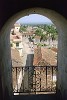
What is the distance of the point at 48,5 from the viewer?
20.4ft

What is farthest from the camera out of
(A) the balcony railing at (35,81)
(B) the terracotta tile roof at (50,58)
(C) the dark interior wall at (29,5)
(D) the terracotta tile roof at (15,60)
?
(D) the terracotta tile roof at (15,60)

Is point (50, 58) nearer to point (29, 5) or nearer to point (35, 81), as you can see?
point (35, 81)

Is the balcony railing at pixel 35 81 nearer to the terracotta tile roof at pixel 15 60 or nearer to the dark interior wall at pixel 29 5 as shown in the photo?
the dark interior wall at pixel 29 5

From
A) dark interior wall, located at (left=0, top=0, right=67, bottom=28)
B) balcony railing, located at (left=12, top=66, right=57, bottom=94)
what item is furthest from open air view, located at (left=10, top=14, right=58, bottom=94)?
dark interior wall, located at (left=0, top=0, right=67, bottom=28)

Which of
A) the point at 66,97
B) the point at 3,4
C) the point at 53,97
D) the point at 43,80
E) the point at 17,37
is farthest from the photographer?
the point at 17,37

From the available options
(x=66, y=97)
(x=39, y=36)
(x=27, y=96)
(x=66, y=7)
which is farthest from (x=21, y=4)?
(x=39, y=36)

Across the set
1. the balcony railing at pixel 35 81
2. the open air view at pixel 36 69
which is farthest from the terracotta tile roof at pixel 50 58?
the balcony railing at pixel 35 81

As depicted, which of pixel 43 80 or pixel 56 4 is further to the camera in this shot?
pixel 43 80

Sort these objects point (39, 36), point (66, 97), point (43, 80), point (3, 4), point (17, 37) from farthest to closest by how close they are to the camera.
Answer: point (39, 36)
point (17, 37)
point (43, 80)
point (66, 97)
point (3, 4)

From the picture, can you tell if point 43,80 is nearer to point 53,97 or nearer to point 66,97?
point 53,97

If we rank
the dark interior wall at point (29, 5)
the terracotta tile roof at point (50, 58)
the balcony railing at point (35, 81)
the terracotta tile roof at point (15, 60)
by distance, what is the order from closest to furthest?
the dark interior wall at point (29, 5)
the balcony railing at point (35, 81)
the terracotta tile roof at point (50, 58)
the terracotta tile roof at point (15, 60)

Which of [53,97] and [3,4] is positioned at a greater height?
[3,4]

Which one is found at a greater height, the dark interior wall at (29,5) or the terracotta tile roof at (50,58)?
the dark interior wall at (29,5)

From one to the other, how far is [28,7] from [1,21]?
723mm
